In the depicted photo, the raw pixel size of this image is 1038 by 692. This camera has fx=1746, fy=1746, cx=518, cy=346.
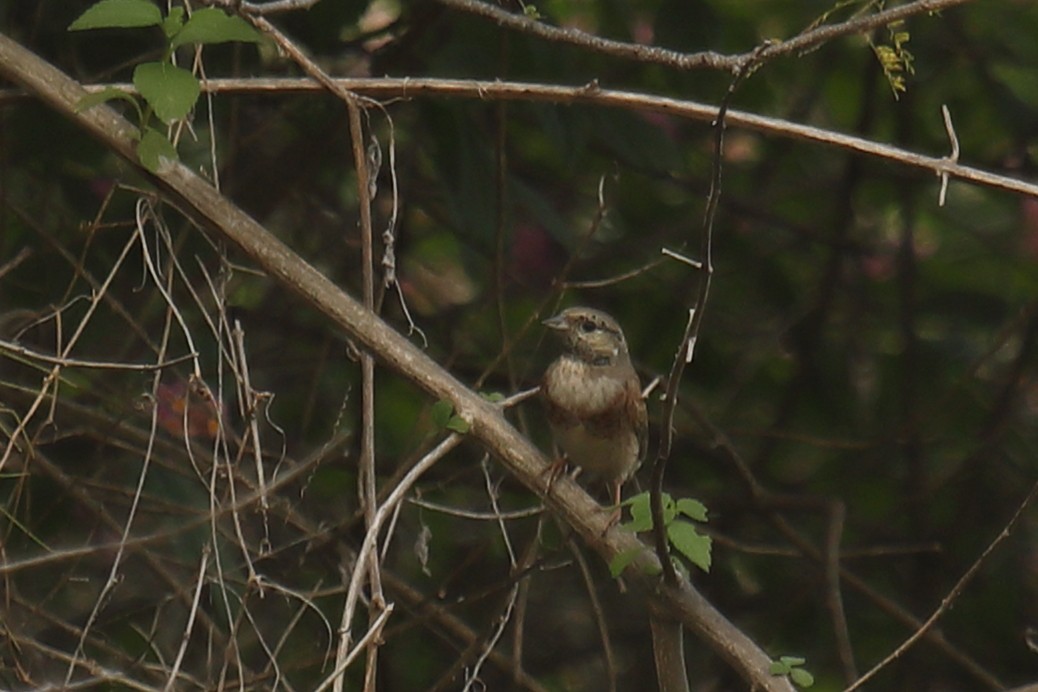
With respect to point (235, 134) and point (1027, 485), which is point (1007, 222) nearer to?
point (1027, 485)

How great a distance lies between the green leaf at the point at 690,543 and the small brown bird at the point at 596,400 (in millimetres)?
1242

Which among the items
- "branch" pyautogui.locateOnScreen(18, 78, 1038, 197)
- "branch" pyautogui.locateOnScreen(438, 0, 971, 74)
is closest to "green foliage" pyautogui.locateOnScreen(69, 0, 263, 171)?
"branch" pyautogui.locateOnScreen(18, 78, 1038, 197)

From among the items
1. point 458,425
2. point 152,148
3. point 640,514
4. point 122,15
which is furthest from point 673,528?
point 122,15

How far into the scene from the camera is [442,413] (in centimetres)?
305

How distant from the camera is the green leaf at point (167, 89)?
2.89 meters

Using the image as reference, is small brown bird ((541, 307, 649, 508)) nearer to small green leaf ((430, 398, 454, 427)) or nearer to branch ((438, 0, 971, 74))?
small green leaf ((430, 398, 454, 427))

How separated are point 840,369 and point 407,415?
1.43 meters

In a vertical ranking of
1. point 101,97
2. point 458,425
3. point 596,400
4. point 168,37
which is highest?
point 168,37

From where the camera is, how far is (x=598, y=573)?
5.75 meters

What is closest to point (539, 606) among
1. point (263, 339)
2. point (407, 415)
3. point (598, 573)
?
point (598, 573)

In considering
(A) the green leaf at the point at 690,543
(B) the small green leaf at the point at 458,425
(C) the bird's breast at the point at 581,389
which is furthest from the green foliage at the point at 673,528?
(C) the bird's breast at the point at 581,389

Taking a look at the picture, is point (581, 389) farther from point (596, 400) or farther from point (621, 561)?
point (621, 561)

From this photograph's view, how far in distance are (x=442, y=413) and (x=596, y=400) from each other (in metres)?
1.30

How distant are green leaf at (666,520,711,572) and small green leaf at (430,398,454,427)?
428 mm
